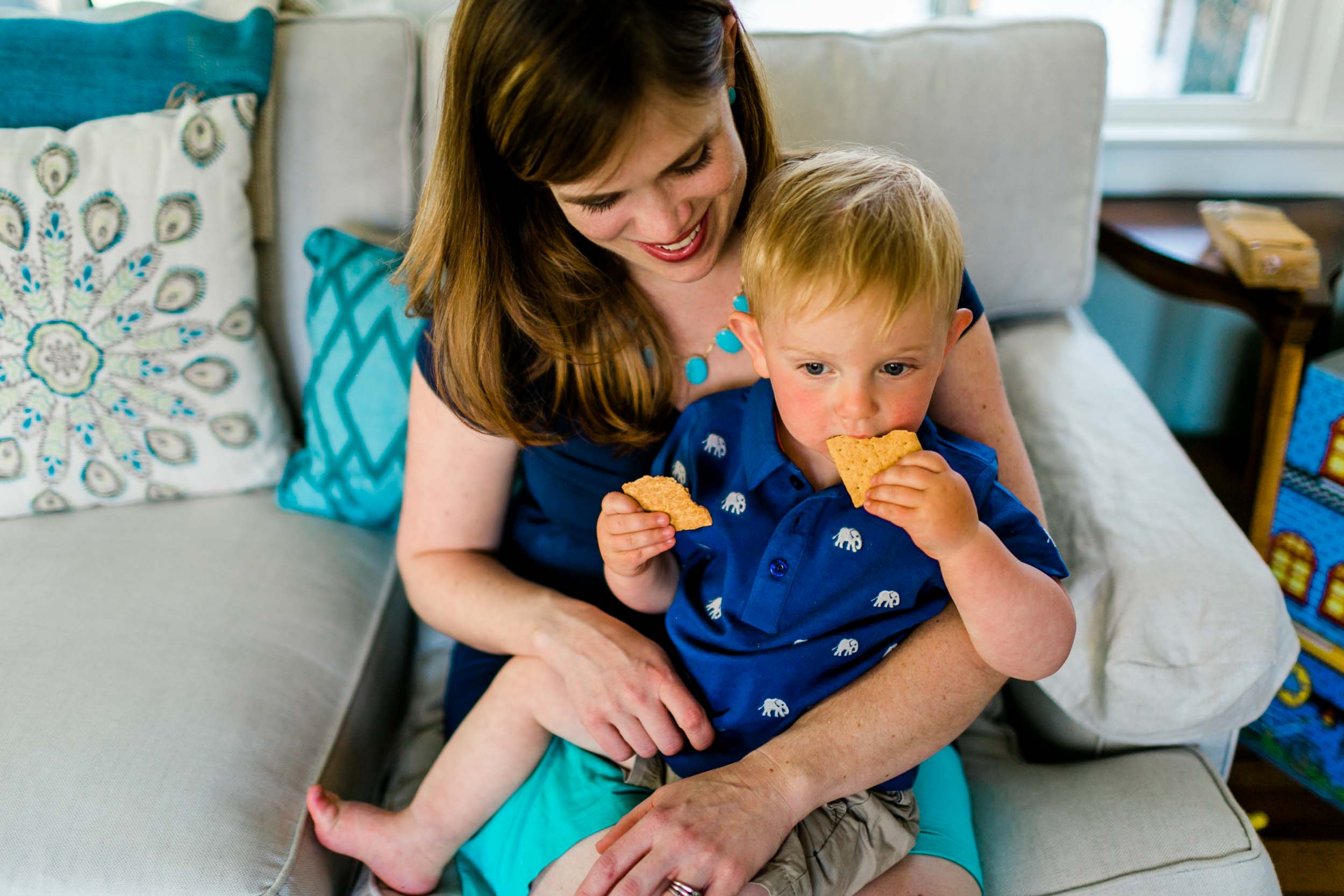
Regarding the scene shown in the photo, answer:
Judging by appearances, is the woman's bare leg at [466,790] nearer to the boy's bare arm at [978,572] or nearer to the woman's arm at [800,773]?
the woman's arm at [800,773]

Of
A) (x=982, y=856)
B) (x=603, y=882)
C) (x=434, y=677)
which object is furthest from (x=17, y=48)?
(x=982, y=856)

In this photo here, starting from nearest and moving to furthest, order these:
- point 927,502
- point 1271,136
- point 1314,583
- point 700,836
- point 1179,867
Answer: point 927,502 < point 700,836 < point 1179,867 < point 1314,583 < point 1271,136

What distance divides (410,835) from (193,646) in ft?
1.32

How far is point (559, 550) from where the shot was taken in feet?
4.20

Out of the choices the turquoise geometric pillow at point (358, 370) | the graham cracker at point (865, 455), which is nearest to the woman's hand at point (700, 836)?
the graham cracker at point (865, 455)

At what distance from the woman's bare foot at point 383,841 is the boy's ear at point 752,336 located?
679mm

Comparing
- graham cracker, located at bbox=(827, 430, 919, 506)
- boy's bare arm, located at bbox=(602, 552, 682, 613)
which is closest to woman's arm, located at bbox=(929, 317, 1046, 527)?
graham cracker, located at bbox=(827, 430, 919, 506)

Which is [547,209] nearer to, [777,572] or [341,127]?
[777,572]

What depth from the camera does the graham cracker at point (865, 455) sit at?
85cm

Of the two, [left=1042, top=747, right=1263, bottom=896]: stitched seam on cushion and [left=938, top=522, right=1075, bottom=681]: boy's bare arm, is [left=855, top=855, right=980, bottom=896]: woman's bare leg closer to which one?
[left=1042, top=747, right=1263, bottom=896]: stitched seam on cushion

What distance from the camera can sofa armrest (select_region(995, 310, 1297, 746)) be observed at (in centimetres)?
109

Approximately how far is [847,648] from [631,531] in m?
0.27

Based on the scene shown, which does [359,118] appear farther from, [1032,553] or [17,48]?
[1032,553]

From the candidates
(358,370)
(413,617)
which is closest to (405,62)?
(358,370)
